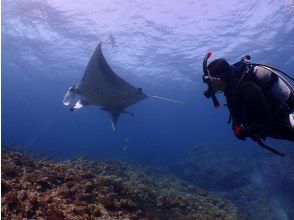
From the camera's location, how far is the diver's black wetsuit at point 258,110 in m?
4.18

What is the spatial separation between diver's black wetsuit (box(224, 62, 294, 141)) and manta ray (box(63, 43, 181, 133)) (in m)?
5.26

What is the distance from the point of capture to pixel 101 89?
31.1 feet

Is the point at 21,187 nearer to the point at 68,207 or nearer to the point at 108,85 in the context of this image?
the point at 68,207

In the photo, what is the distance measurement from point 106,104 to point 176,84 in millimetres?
47152

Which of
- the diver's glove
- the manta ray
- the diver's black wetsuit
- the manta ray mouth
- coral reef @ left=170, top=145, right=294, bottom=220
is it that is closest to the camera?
the diver's black wetsuit

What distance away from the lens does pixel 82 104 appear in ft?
30.6

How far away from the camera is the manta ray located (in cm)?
898

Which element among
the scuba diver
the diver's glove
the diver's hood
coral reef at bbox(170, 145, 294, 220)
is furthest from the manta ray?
coral reef at bbox(170, 145, 294, 220)

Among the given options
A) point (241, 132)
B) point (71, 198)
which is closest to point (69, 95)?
point (71, 198)

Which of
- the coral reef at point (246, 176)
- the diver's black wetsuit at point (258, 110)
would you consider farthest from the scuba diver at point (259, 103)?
the coral reef at point (246, 176)

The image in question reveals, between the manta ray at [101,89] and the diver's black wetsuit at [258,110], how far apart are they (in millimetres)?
5260

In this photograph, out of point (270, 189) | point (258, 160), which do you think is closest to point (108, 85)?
point (270, 189)

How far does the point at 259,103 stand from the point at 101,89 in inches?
240

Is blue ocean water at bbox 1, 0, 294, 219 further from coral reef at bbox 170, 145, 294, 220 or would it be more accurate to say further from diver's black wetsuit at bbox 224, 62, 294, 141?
diver's black wetsuit at bbox 224, 62, 294, 141
